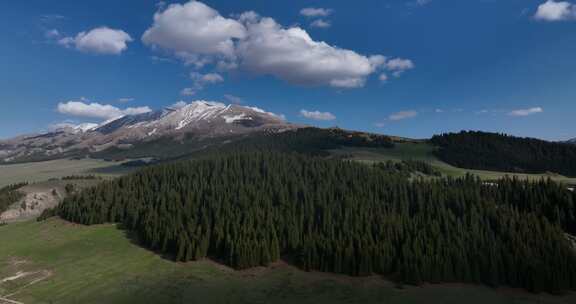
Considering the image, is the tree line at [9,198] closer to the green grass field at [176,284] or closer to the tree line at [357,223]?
the tree line at [357,223]

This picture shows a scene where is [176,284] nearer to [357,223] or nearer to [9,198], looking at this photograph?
[357,223]

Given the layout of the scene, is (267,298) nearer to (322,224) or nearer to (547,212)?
(322,224)

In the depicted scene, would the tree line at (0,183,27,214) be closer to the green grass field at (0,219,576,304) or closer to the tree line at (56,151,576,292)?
the tree line at (56,151,576,292)

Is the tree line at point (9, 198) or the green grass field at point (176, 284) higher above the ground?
the tree line at point (9, 198)

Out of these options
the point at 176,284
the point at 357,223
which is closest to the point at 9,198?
the point at 176,284

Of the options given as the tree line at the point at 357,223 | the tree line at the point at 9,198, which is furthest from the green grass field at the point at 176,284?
the tree line at the point at 9,198

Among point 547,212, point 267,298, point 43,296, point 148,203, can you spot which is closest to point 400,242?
point 267,298

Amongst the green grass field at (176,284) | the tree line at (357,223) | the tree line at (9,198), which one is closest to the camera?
the green grass field at (176,284)
